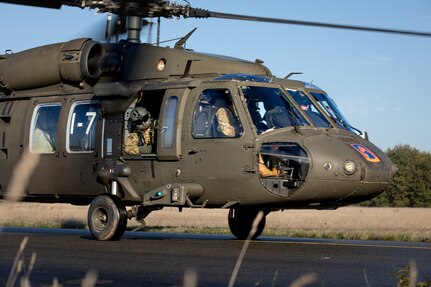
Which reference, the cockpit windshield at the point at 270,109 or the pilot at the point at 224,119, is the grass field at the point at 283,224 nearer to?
the pilot at the point at 224,119

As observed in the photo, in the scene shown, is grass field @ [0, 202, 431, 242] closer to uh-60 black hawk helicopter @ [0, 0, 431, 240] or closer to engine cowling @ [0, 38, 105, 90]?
uh-60 black hawk helicopter @ [0, 0, 431, 240]

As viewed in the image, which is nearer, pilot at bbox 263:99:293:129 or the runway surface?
the runway surface

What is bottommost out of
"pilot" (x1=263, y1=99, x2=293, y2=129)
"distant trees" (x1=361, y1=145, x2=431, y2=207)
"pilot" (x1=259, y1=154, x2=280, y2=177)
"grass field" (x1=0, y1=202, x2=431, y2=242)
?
"distant trees" (x1=361, y1=145, x2=431, y2=207)

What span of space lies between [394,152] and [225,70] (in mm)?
80837

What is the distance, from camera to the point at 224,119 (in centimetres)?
1457

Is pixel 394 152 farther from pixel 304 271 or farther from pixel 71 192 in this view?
pixel 304 271

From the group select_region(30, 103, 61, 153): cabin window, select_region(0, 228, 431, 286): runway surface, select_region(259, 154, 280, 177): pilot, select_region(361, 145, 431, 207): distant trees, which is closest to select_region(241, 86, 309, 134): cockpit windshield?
select_region(259, 154, 280, 177): pilot

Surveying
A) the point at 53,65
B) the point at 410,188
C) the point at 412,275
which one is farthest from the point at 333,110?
the point at 410,188

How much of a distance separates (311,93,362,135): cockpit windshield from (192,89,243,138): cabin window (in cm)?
181

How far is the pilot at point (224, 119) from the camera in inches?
567

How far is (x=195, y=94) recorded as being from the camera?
14938 millimetres

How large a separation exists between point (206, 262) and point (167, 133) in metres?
4.79

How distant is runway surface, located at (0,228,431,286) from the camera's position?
8727 mm

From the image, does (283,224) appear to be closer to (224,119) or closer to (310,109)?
(310,109)
